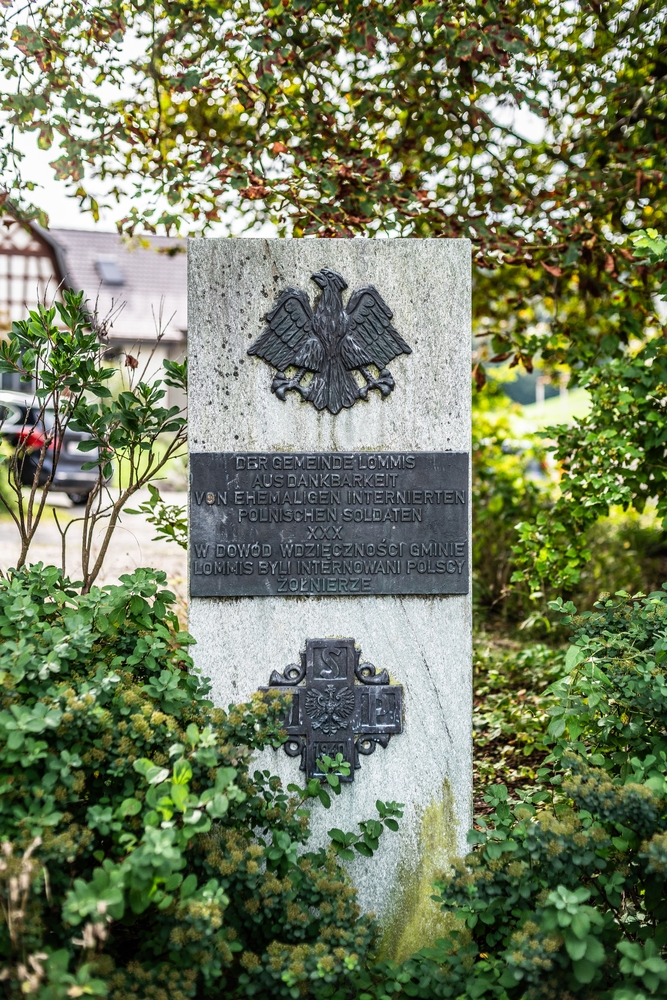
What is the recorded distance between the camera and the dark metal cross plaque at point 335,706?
9.45 ft

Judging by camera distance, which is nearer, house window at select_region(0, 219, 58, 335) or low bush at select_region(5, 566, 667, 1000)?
low bush at select_region(5, 566, 667, 1000)

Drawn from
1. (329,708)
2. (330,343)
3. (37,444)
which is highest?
(330,343)

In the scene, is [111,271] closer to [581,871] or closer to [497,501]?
[497,501]

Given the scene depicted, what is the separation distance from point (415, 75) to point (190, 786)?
3476mm

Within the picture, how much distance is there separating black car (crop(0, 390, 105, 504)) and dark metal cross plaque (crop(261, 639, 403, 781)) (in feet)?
3.34

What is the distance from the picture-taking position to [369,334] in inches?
113

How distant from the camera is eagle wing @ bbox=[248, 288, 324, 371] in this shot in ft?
9.29

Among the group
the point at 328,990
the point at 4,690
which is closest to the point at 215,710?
the point at 4,690

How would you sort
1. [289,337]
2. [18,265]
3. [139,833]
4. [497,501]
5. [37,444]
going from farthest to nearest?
[18,265], [497,501], [37,444], [289,337], [139,833]

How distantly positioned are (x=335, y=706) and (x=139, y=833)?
85 centimetres

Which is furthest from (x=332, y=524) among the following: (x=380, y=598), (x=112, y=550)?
(x=112, y=550)

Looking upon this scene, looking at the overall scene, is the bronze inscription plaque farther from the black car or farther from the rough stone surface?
the black car

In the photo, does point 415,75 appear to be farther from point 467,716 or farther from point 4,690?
point 4,690

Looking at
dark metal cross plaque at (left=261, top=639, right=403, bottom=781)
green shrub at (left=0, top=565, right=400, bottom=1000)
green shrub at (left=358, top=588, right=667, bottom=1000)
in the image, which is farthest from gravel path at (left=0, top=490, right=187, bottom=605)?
green shrub at (left=358, top=588, right=667, bottom=1000)
